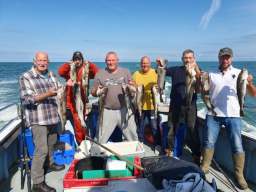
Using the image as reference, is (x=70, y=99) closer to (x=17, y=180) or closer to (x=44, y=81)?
(x=44, y=81)

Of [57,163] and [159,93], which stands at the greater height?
[159,93]

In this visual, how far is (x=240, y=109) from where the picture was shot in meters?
4.65

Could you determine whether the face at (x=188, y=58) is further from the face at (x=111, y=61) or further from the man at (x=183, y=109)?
the face at (x=111, y=61)

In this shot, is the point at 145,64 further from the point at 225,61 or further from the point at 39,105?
the point at 39,105

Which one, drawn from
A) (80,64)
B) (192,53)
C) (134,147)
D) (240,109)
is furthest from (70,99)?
(240,109)

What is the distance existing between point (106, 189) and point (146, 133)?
3505 millimetres

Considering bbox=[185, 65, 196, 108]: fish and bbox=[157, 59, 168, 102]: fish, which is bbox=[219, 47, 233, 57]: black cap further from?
bbox=[157, 59, 168, 102]: fish

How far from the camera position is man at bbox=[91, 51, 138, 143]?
5.23 meters

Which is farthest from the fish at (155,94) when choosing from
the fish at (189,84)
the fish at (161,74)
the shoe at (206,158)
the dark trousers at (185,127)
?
the shoe at (206,158)

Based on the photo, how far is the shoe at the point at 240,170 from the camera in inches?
180

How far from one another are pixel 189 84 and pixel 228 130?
1.05m

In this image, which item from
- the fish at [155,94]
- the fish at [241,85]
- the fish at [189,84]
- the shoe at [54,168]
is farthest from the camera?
the fish at [155,94]

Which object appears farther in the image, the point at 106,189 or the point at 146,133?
the point at 146,133

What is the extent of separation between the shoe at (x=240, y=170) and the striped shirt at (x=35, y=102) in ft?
10.1
